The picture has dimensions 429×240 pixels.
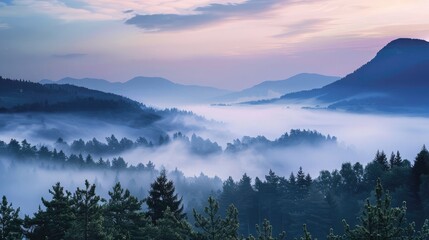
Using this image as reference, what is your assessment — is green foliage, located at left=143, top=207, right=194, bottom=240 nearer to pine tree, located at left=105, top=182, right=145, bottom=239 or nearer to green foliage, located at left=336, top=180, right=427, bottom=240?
pine tree, located at left=105, top=182, right=145, bottom=239

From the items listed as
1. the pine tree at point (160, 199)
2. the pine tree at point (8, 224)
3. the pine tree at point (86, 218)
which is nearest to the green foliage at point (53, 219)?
the pine tree at point (8, 224)

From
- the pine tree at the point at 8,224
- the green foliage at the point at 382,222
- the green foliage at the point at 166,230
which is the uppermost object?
the green foliage at the point at 382,222

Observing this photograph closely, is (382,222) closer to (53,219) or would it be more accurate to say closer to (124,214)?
(53,219)

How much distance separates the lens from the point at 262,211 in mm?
82312

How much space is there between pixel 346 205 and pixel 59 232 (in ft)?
166

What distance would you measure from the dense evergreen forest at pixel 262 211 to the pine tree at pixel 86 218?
5 cm

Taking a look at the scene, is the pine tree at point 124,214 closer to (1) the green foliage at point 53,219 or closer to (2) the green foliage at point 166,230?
(2) the green foliage at point 166,230

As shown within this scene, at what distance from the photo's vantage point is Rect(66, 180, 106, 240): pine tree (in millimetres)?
23000

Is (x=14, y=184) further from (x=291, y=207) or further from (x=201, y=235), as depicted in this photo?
(x=201, y=235)

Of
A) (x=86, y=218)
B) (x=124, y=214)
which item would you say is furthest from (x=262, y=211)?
(x=86, y=218)

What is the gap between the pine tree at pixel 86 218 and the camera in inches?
906

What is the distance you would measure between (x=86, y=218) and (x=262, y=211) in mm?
61791

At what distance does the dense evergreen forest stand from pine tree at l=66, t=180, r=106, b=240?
0.15 ft

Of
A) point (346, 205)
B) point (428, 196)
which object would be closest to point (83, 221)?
point (428, 196)
